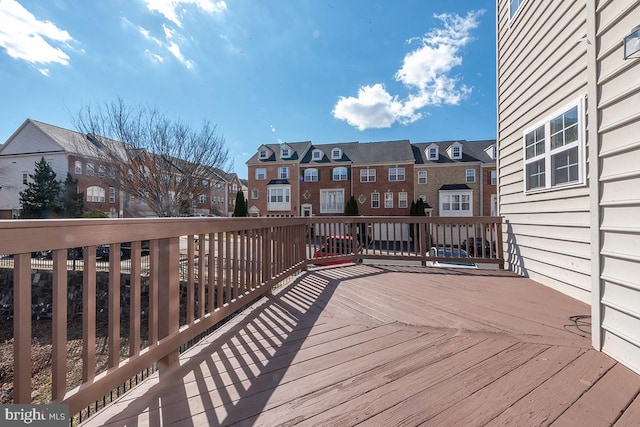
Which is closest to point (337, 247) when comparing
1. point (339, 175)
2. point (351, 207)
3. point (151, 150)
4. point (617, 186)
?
point (617, 186)

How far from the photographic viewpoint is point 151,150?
A: 10719 mm

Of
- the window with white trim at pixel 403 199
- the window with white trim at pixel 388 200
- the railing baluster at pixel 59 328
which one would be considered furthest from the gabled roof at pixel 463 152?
the railing baluster at pixel 59 328

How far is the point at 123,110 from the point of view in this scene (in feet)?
33.6

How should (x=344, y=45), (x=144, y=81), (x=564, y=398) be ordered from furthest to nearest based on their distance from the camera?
1. (x=144, y=81)
2. (x=344, y=45)
3. (x=564, y=398)

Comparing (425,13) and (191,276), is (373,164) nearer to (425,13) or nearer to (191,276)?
(425,13)

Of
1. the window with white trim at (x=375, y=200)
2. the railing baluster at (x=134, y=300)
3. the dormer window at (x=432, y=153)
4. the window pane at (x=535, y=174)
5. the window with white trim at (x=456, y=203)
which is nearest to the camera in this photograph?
the railing baluster at (x=134, y=300)

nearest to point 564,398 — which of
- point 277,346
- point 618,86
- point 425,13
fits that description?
point 277,346

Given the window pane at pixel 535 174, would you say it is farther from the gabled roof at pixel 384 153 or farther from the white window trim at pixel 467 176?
the white window trim at pixel 467 176

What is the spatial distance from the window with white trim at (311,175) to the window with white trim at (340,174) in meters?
1.48

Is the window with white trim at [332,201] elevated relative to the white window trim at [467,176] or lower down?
lower down

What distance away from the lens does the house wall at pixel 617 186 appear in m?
1.69

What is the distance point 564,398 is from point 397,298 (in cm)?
179

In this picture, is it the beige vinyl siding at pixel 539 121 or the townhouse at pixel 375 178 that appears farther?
the townhouse at pixel 375 178

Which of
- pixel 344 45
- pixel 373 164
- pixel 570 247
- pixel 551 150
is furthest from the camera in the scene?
pixel 373 164
